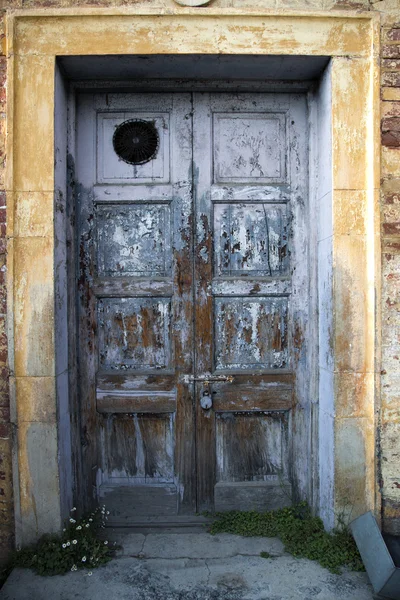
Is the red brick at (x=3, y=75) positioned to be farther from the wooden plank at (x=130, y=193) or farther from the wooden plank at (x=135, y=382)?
the wooden plank at (x=135, y=382)

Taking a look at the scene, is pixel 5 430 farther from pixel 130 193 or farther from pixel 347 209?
pixel 347 209

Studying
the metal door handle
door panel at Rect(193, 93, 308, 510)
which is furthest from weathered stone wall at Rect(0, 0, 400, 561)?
the metal door handle

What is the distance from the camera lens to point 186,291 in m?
3.12

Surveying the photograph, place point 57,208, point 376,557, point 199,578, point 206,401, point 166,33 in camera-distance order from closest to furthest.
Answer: point 376,557 < point 199,578 < point 166,33 < point 57,208 < point 206,401

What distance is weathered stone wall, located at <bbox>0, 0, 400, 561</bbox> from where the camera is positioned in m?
2.76

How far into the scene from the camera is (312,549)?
2.78 meters

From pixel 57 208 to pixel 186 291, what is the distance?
3.22 feet

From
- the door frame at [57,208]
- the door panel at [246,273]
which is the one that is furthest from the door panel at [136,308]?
the door frame at [57,208]

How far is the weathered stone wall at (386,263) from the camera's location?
2758 mm

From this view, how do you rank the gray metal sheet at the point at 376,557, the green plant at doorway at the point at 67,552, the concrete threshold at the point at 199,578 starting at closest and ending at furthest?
the gray metal sheet at the point at 376,557, the concrete threshold at the point at 199,578, the green plant at doorway at the point at 67,552

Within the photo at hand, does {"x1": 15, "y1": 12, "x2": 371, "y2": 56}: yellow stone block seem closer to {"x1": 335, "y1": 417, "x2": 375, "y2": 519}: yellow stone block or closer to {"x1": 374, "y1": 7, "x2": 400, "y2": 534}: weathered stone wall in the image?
{"x1": 374, "y1": 7, "x2": 400, "y2": 534}: weathered stone wall

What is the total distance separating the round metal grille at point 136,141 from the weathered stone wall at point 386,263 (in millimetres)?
712

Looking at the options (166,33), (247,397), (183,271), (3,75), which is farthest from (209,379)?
(3,75)

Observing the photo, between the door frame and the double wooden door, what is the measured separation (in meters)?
0.35
